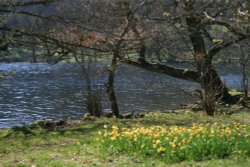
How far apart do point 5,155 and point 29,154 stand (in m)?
0.73

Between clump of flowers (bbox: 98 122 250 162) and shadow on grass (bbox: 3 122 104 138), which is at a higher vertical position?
clump of flowers (bbox: 98 122 250 162)

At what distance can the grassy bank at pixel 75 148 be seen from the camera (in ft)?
30.0

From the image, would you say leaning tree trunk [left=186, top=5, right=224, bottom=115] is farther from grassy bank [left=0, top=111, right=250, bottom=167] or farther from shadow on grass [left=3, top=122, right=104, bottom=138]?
shadow on grass [left=3, top=122, right=104, bottom=138]

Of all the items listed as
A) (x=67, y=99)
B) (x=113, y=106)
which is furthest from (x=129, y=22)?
(x=67, y=99)

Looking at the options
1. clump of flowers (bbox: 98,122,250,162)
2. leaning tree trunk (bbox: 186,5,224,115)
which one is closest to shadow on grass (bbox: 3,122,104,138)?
clump of flowers (bbox: 98,122,250,162)

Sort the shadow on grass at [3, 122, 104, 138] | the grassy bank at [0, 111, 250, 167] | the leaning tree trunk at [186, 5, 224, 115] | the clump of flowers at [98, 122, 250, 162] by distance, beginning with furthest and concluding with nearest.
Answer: the leaning tree trunk at [186, 5, 224, 115] < the shadow on grass at [3, 122, 104, 138] < the clump of flowers at [98, 122, 250, 162] < the grassy bank at [0, 111, 250, 167]

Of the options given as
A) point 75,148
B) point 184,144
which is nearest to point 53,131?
point 75,148

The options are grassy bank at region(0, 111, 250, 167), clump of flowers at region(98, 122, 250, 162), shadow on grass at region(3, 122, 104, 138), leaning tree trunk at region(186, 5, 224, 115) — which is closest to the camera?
grassy bank at region(0, 111, 250, 167)

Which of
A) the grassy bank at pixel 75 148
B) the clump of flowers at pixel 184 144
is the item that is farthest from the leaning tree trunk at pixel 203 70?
the clump of flowers at pixel 184 144

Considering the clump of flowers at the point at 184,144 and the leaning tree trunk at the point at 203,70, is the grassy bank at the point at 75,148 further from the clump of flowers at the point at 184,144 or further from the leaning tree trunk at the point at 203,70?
the leaning tree trunk at the point at 203,70

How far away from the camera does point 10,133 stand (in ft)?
47.7

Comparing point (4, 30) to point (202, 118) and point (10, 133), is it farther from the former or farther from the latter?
point (202, 118)

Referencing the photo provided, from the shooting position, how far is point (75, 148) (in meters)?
11.2

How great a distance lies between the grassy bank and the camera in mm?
9133
